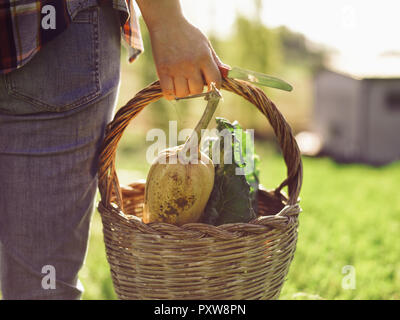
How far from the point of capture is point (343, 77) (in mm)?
10047

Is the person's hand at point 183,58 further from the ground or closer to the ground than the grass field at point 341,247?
further from the ground

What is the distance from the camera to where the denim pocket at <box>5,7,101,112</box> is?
1.21 metres

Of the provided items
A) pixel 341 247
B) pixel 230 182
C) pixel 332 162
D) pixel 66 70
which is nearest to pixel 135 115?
pixel 66 70

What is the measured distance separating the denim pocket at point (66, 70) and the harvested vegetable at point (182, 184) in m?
0.34

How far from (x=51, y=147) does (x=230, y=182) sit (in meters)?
0.61

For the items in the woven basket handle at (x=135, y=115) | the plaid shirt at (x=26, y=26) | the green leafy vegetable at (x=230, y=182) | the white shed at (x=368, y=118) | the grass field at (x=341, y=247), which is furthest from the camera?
the white shed at (x=368, y=118)

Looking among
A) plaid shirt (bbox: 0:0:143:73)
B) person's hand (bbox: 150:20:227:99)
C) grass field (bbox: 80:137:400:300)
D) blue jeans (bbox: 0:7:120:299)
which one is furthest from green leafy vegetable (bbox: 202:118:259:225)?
grass field (bbox: 80:137:400:300)

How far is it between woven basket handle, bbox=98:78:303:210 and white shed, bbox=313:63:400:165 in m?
8.37

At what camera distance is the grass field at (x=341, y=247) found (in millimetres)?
2273

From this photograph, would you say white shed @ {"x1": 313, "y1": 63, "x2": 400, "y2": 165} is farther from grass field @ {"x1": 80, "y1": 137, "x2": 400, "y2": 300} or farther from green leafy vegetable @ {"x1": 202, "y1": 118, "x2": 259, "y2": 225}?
green leafy vegetable @ {"x1": 202, "y1": 118, "x2": 259, "y2": 225}

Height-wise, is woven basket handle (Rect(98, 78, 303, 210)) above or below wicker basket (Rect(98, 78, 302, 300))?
above

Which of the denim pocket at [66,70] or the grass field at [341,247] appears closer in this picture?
the denim pocket at [66,70]

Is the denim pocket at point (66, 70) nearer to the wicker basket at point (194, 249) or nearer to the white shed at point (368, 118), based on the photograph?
the wicker basket at point (194, 249)

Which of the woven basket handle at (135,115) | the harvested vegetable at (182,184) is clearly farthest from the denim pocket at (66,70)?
the harvested vegetable at (182,184)
